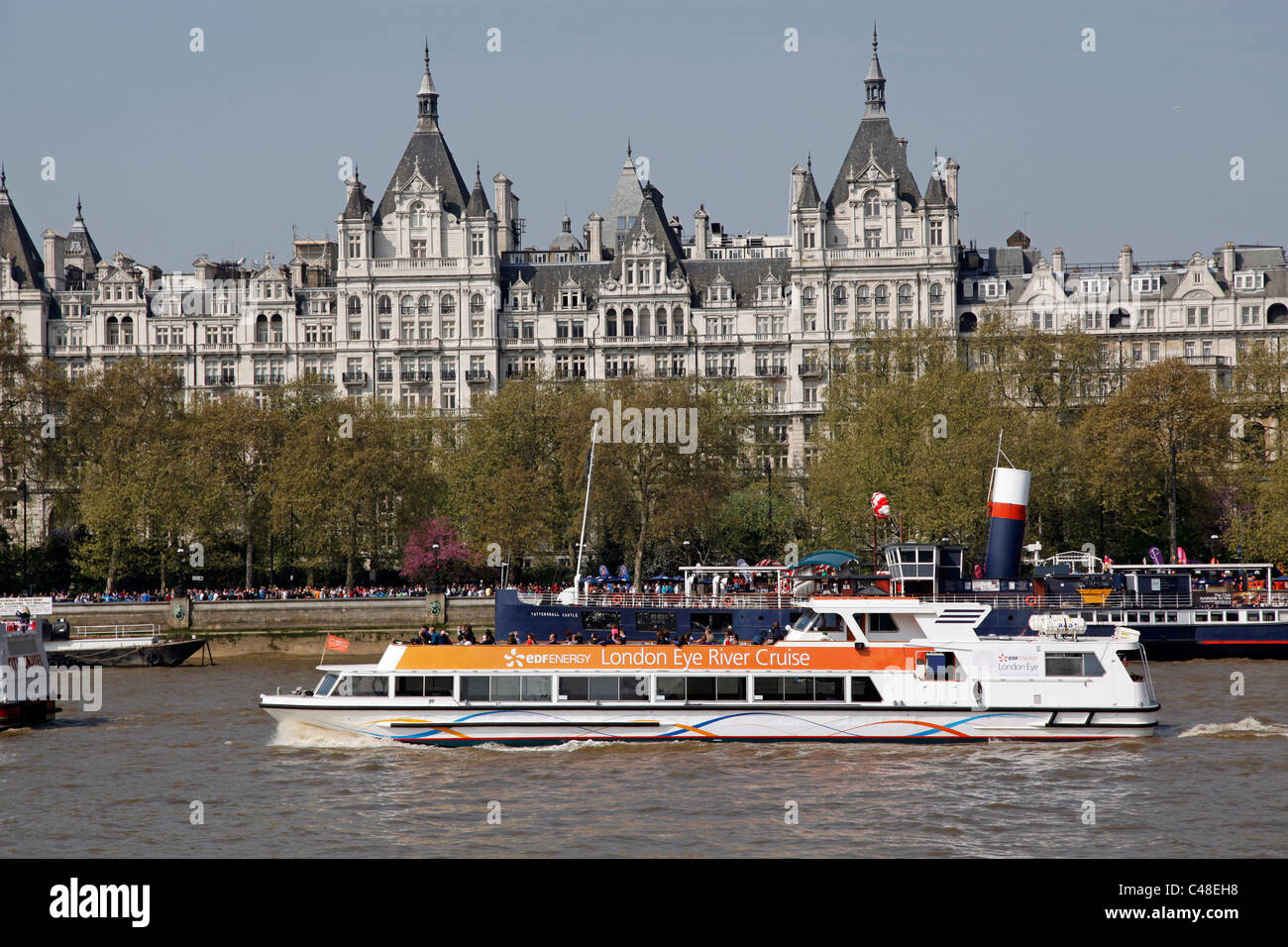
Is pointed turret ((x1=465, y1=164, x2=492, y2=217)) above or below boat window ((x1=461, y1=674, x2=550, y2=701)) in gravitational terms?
above

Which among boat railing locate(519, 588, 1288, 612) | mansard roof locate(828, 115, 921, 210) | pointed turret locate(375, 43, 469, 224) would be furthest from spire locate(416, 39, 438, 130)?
boat railing locate(519, 588, 1288, 612)

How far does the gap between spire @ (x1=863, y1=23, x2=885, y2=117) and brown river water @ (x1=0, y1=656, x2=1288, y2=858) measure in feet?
245

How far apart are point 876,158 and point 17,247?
2371 inches

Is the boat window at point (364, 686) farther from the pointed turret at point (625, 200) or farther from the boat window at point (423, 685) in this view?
the pointed turret at point (625, 200)

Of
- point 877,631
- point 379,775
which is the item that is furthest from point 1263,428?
point 379,775

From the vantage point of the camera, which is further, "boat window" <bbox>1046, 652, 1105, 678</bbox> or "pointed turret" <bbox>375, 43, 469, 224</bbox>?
"pointed turret" <bbox>375, 43, 469, 224</bbox>

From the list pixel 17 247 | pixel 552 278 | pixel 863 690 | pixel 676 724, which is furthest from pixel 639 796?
pixel 17 247

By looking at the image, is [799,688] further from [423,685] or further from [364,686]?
[364,686]

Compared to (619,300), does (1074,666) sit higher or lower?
lower

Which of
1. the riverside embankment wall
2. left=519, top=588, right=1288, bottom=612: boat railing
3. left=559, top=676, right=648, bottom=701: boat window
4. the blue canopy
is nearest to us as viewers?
left=559, top=676, right=648, bottom=701: boat window

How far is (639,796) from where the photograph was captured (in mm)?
32219

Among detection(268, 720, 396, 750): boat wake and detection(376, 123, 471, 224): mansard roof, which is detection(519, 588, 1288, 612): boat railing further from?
detection(376, 123, 471, 224): mansard roof

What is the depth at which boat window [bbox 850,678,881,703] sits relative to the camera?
38.5 meters

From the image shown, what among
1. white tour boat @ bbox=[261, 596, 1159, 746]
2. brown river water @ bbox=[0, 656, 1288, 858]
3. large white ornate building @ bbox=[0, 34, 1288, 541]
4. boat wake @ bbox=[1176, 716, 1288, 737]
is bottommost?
brown river water @ bbox=[0, 656, 1288, 858]
